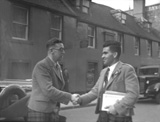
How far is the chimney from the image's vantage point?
31.1 metres

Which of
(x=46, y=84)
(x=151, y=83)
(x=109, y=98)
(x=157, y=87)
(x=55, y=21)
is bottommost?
(x=157, y=87)

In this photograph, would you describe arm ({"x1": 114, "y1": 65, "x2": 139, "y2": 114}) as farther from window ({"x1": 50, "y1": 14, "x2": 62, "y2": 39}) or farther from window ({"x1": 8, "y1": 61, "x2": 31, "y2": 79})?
window ({"x1": 50, "y1": 14, "x2": 62, "y2": 39})

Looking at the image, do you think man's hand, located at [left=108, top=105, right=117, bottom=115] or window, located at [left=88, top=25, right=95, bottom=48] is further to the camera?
window, located at [left=88, top=25, right=95, bottom=48]

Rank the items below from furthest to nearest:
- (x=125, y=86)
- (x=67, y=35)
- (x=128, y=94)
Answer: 1. (x=67, y=35)
2. (x=125, y=86)
3. (x=128, y=94)

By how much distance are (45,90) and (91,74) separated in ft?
50.9

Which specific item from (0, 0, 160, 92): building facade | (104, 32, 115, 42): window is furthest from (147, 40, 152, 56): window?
(104, 32, 115, 42): window

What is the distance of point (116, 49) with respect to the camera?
3.08 m

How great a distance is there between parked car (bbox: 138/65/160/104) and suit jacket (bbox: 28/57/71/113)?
1072 cm

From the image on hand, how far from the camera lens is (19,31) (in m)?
13.2

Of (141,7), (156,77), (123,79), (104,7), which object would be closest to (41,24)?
(156,77)

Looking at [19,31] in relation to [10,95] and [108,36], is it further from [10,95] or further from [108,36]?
[10,95]

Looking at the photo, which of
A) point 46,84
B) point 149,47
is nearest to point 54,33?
point 46,84

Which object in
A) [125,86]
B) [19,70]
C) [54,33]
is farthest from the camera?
[54,33]

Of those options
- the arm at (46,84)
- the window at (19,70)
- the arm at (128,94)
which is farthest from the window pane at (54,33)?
the arm at (128,94)
